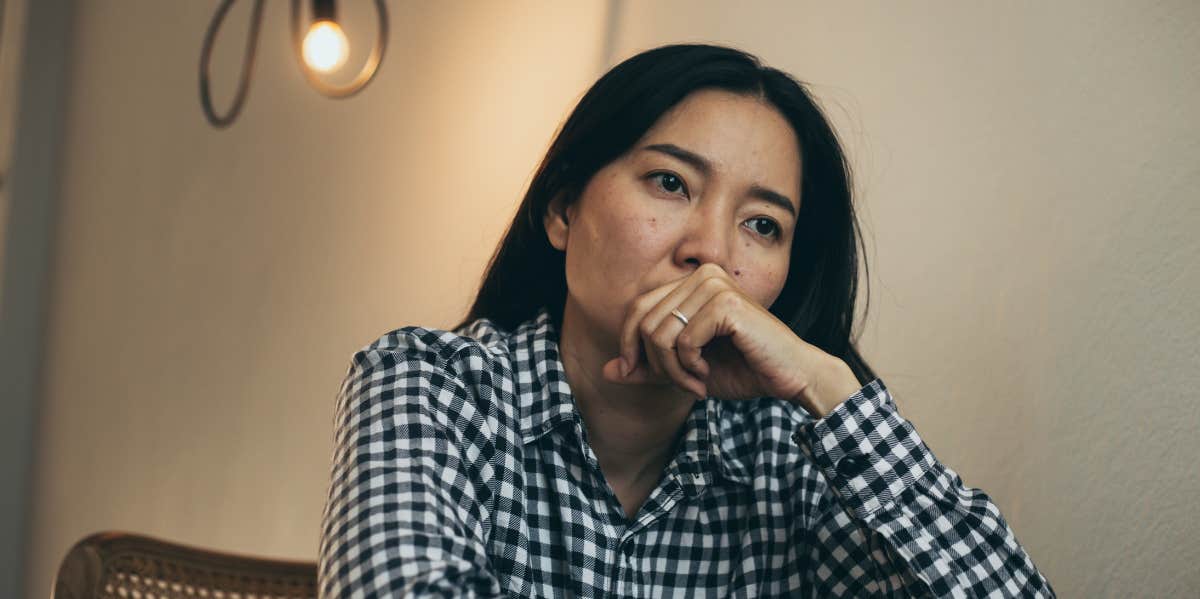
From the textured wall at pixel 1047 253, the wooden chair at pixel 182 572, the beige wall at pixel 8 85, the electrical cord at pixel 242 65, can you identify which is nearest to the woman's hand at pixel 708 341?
the textured wall at pixel 1047 253

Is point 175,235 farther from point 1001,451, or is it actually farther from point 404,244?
point 1001,451

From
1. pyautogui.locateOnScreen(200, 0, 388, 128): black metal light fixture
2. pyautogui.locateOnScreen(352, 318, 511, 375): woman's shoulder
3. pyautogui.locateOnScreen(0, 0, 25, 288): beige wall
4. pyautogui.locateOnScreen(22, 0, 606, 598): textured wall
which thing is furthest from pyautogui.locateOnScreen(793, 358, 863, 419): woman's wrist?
pyautogui.locateOnScreen(0, 0, 25, 288): beige wall

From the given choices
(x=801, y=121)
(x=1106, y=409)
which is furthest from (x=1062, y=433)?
(x=801, y=121)

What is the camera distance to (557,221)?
117cm

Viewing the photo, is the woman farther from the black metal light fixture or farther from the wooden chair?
the black metal light fixture

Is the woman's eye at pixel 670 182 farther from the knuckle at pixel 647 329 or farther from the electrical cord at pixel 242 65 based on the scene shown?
the electrical cord at pixel 242 65

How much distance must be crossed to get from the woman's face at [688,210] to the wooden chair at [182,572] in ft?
1.77

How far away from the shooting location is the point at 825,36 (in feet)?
4.49

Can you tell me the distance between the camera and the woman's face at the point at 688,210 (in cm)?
101

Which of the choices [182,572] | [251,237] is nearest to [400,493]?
[182,572]

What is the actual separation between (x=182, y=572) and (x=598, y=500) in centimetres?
58

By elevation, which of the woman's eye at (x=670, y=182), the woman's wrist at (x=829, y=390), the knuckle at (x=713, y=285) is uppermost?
the woman's eye at (x=670, y=182)

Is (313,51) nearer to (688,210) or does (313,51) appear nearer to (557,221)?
(557,221)

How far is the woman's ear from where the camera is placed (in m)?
1.16
